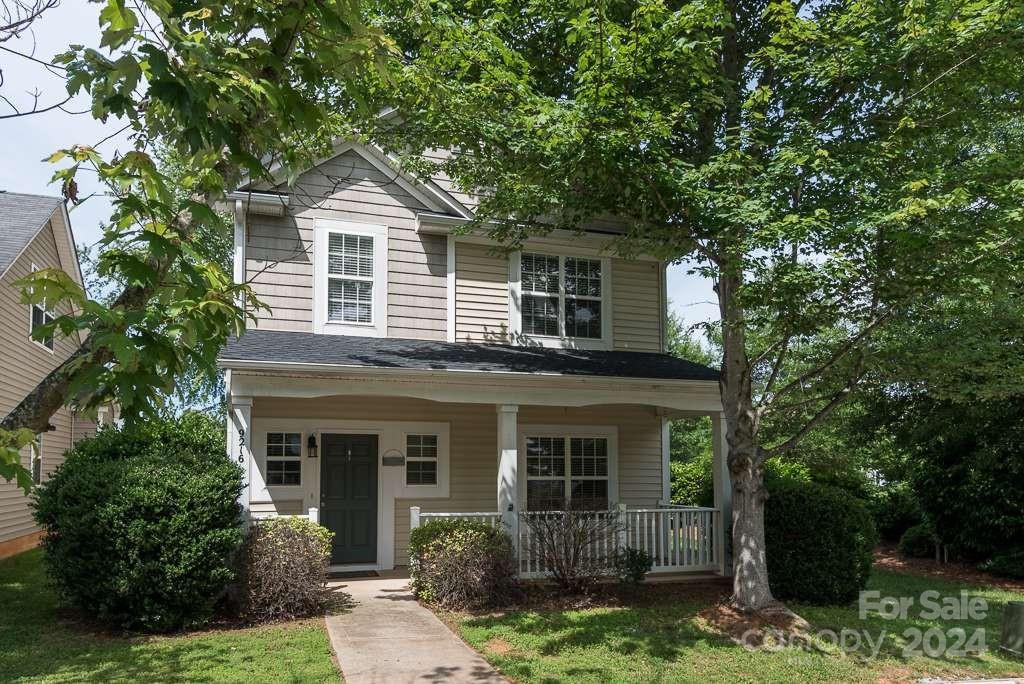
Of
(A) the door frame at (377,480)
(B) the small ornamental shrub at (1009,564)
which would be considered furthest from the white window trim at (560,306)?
(B) the small ornamental shrub at (1009,564)

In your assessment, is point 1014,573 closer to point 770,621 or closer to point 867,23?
point 770,621

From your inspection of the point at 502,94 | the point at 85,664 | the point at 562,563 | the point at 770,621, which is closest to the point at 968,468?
the point at 770,621

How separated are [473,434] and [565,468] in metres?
1.82

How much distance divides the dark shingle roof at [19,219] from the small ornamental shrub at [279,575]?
841 cm

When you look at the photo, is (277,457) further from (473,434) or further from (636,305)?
(636,305)

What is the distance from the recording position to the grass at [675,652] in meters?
7.34

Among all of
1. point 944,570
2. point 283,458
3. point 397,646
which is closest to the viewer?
point 397,646

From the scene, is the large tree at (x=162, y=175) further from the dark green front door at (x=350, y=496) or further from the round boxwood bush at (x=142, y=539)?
the dark green front door at (x=350, y=496)

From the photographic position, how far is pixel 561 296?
13.3m

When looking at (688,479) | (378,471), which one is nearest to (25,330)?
(378,471)

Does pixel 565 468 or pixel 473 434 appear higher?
pixel 473 434

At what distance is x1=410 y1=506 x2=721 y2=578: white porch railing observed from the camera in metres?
10.8

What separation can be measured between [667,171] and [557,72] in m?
2.77

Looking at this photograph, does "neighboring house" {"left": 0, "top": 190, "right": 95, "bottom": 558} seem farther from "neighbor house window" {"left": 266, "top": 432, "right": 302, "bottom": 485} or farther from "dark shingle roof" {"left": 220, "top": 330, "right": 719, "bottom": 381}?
"dark shingle roof" {"left": 220, "top": 330, "right": 719, "bottom": 381}
